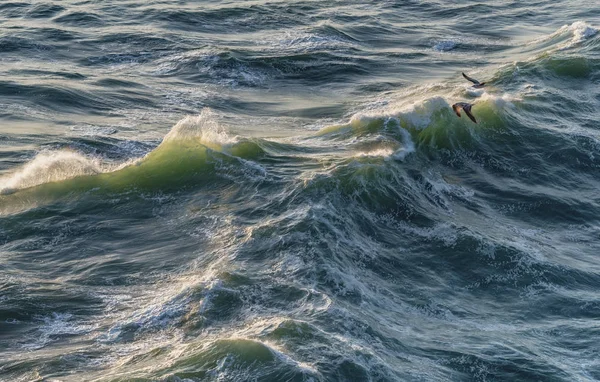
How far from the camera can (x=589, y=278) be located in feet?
70.3

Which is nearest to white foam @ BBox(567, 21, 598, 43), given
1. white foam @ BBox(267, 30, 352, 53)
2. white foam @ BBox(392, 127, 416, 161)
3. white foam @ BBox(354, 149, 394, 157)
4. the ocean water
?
the ocean water

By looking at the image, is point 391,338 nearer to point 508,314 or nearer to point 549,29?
point 508,314

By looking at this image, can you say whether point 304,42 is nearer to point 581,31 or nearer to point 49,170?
point 581,31

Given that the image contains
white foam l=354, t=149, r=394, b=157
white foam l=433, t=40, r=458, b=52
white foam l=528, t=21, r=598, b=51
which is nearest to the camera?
white foam l=354, t=149, r=394, b=157

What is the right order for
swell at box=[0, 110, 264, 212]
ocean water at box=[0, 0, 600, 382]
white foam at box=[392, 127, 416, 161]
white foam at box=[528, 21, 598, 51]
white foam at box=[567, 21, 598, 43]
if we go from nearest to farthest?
ocean water at box=[0, 0, 600, 382]
swell at box=[0, 110, 264, 212]
white foam at box=[392, 127, 416, 161]
white foam at box=[528, 21, 598, 51]
white foam at box=[567, 21, 598, 43]

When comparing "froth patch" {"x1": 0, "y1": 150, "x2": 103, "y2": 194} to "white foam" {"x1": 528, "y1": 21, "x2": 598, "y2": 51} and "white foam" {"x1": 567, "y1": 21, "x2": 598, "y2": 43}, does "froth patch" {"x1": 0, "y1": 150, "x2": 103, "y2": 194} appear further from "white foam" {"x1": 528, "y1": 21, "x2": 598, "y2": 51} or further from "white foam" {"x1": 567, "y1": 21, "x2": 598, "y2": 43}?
"white foam" {"x1": 567, "y1": 21, "x2": 598, "y2": 43}

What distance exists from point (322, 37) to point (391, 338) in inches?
960

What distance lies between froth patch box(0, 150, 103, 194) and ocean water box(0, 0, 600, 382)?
7cm

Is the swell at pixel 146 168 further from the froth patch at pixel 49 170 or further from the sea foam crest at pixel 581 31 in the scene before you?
the sea foam crest at pixel 581 31

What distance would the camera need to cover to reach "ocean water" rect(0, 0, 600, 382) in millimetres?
17406

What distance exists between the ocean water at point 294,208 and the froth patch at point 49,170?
0.07 m

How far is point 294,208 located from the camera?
22359 millimetres

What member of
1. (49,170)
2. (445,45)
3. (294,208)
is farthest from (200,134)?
(445,45)

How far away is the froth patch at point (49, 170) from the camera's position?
24.1 m
